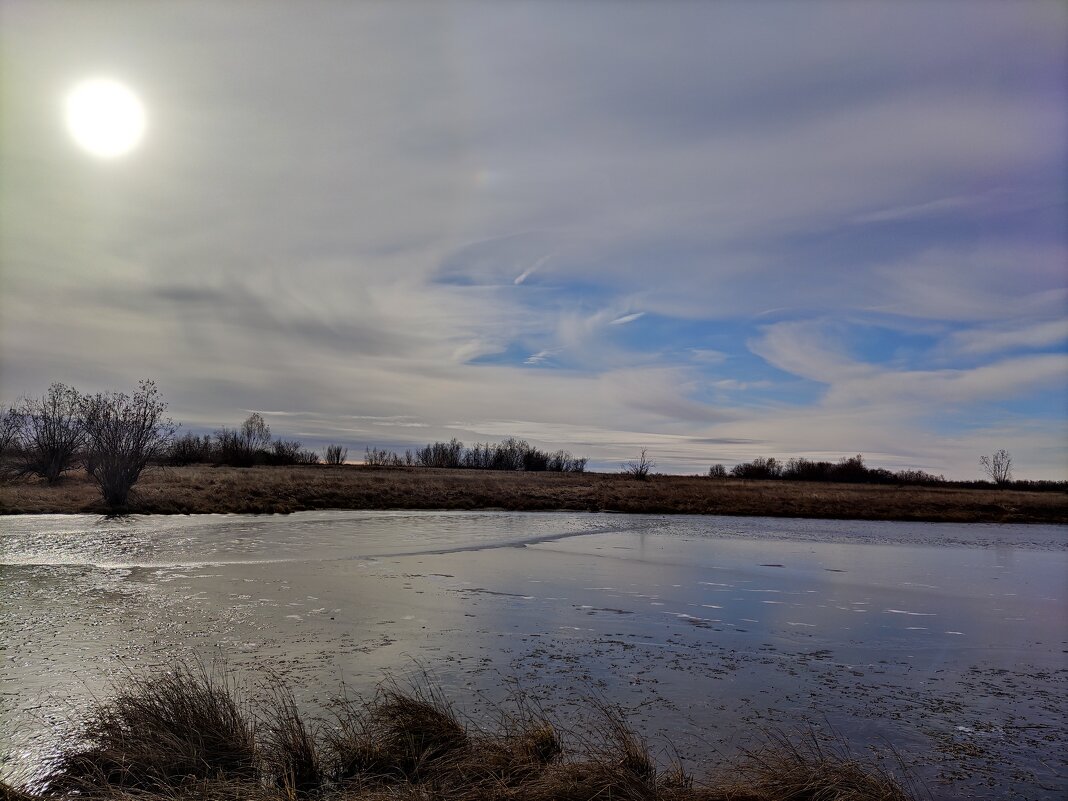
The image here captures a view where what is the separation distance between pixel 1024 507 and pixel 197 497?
51667 mm

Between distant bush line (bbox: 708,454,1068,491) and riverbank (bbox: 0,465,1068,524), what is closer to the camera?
riverbank (bbox: 0,465,1068,524)

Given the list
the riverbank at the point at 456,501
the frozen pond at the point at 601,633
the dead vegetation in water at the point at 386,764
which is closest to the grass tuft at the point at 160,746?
the dead vegetation in water at the point at 386,764

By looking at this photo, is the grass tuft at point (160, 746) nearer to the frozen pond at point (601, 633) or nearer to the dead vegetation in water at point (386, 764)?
the dead vegetation in water at point (386, 764)

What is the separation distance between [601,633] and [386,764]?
505 cm

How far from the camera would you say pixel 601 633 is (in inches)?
379

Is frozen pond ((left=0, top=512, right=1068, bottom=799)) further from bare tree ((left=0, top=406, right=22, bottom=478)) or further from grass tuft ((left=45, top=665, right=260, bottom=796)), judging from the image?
bare tree ((left=0, top=406, right=22, bottom=478))

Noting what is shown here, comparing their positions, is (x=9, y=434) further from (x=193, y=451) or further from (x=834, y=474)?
(x=834, y=474)

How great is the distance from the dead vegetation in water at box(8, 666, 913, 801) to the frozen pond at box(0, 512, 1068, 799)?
0.63m

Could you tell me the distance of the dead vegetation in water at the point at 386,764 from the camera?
14.6 feet

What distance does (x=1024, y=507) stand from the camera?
46.1 metres

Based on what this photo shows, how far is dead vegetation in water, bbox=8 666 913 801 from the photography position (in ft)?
14.6

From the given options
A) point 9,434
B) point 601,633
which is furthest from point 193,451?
point 601,633

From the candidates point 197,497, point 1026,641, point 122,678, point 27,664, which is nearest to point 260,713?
point 122,678

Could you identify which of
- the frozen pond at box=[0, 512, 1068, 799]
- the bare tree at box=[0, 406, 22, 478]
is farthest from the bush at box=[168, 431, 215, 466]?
the frozen pond at box=[0, 512, 1068, 799]
